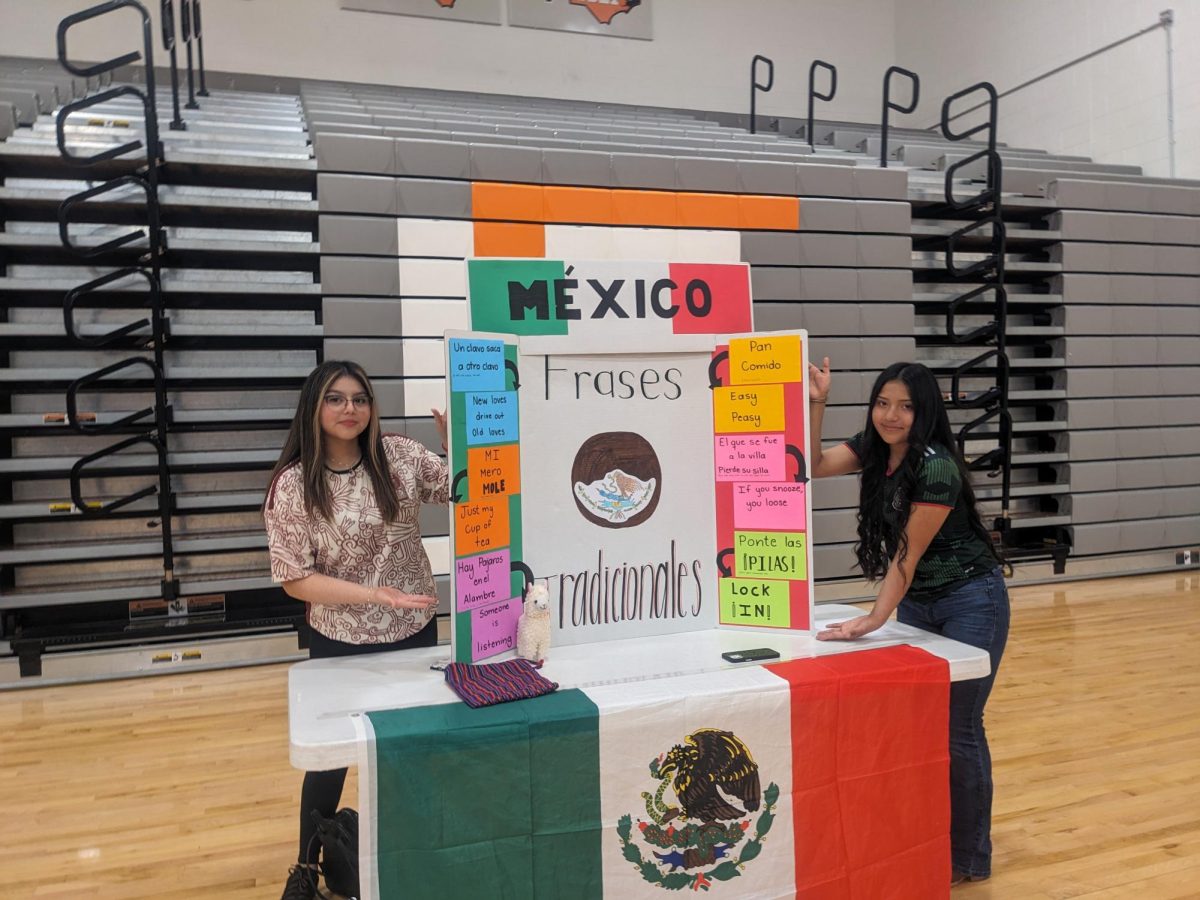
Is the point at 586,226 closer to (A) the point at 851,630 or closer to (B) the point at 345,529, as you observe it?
(B) the point at 345,529

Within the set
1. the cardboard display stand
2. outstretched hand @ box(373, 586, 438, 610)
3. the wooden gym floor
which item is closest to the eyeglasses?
the cardboard display stand

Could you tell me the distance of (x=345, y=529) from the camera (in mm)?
2072

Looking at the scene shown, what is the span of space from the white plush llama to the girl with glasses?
0.77ft

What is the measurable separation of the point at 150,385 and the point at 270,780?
107 inches

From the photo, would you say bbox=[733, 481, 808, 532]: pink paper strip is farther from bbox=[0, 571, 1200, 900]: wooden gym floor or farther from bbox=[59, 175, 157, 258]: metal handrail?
bbox=[59, 175, 157, 258]: metal handrail

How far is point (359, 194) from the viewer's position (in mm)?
4953

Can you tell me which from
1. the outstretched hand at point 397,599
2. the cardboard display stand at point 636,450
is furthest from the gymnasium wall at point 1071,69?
the outstretched hand at point 397,599

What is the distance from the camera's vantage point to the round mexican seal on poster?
84.2 inches

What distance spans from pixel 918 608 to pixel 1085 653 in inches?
111

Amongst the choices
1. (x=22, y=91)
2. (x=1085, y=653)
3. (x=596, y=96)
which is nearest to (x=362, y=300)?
(x=22, y=91)

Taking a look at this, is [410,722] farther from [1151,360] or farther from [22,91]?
[1151,360]

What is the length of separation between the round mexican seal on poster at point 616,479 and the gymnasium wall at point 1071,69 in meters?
7.33

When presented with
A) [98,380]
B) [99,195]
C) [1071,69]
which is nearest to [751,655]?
[98,380]

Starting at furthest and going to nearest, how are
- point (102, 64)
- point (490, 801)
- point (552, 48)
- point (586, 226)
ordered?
point (552, 48)
point (586, 226)
point (102, 64)
point (490, 801)
